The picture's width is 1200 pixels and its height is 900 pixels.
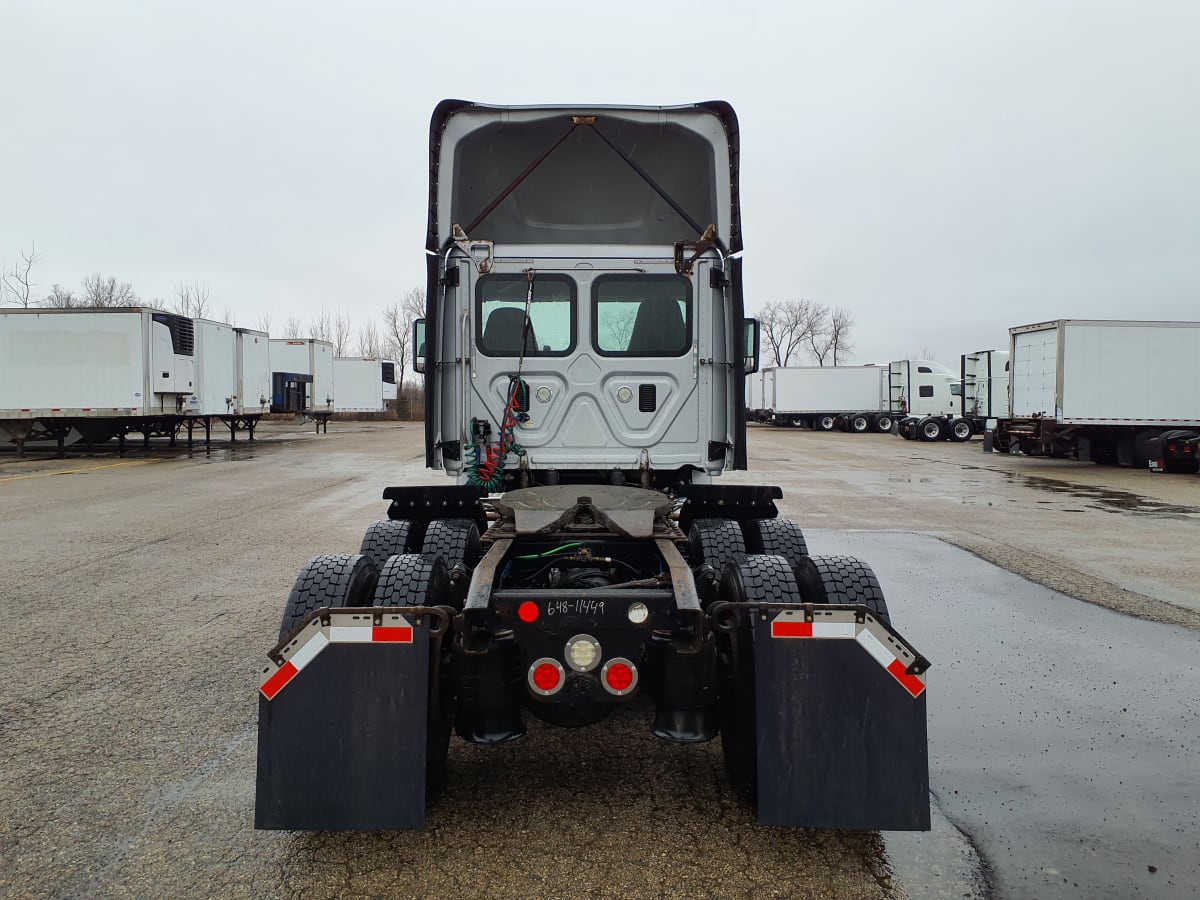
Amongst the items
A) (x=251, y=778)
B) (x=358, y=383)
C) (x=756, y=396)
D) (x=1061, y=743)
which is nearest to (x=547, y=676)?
(x=251, y=778)

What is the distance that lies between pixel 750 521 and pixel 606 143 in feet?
8.17

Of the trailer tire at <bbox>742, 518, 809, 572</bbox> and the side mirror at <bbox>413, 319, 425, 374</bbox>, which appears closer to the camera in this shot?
the trailer tire at <bbox>742, 518, 809, 572</bbox>

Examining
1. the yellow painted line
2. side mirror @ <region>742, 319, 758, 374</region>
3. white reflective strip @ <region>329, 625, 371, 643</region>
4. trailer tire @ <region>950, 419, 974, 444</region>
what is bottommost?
the yellow painted line

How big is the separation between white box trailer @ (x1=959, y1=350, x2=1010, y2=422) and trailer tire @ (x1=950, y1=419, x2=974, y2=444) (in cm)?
42

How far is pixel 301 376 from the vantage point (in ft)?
102

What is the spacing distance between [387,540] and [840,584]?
8.63 feet

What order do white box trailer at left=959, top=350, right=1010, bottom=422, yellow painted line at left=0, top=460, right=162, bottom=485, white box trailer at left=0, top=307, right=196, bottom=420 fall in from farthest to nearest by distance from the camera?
white box trailer at left=959, top=350, right=1010, bottom=422 < white box trailer at left=0, top=307, right=196, bottom=420 < yellow painted line at left=0, top=460, right=162, bottom=485

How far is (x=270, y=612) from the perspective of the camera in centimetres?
602

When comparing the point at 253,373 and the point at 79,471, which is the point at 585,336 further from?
the point at 253,373

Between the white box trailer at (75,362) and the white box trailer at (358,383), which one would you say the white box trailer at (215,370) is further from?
the white box trailer at (358,383)

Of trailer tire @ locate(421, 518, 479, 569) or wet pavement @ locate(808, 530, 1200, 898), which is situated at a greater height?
trailer tire @ locate(421, 518, 479, 569)

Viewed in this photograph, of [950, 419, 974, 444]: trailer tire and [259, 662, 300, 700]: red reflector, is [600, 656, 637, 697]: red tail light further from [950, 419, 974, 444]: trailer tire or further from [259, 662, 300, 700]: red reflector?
[950, 419, 974, 444]: trailer tire

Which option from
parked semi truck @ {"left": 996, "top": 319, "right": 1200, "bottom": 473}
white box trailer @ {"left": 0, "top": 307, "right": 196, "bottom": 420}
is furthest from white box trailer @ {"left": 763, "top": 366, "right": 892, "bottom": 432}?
white box trailer @ {"left": 0, "top": 307, "right": 196, "bottom": 420}

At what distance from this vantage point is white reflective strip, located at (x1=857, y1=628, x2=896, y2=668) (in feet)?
8.88
